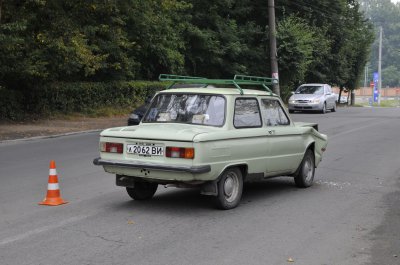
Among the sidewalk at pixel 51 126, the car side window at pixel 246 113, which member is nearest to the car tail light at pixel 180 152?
the car side window at pixel 246 113

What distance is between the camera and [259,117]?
26.9ft

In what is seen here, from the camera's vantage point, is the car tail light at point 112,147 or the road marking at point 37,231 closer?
the road marking at point 37,231

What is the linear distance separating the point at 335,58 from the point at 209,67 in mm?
13777

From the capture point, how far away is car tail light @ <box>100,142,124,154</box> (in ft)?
24.5

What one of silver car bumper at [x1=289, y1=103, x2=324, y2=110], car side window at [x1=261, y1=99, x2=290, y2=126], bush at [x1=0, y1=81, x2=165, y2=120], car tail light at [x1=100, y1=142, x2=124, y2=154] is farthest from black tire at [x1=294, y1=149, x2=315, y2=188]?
silver car bumper at [x1=289, y1=103, x2=324, y2=110]

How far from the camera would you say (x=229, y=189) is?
7.52 metres

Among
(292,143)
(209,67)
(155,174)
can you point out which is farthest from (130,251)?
(209,67)

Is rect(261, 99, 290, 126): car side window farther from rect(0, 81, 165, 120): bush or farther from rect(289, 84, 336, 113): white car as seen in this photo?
rect(289, 84, 336, 113): white car

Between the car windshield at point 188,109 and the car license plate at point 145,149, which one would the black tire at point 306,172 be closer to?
the car windshield at point 188,109

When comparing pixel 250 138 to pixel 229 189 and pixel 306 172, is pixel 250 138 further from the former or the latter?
pixel 306 172

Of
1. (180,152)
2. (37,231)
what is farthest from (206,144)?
(37,231)

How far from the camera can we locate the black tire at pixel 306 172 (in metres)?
9.21

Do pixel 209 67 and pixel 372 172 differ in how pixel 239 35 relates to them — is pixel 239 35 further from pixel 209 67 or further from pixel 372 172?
pixel 372 172

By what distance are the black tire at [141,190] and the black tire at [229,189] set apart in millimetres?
1183
